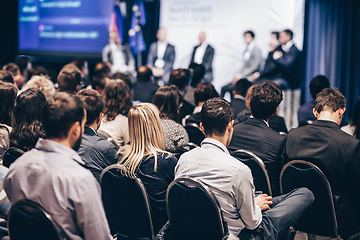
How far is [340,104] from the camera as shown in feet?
8.32

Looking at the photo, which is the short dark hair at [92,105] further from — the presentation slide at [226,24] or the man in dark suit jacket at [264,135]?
the presentation slide at [226,24]

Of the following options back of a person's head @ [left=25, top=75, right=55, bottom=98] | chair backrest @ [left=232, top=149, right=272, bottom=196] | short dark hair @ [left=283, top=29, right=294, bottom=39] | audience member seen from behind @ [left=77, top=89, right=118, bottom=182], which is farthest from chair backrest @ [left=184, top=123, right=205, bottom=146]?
short dark hair @ [left=283, top=29, right=294, bottom=39]

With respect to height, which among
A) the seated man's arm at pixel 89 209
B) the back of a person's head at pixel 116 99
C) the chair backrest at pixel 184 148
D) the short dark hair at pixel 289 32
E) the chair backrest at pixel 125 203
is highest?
the short dark hair at pixel 289 32

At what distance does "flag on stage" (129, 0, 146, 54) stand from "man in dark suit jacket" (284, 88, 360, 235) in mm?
6913

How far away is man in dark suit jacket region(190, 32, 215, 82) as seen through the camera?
24.9 ft

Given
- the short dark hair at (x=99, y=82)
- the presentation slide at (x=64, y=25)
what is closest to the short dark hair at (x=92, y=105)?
the short dark hair at (x=99, y=82)

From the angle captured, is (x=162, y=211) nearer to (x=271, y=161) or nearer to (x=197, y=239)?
(x=197, y=239)

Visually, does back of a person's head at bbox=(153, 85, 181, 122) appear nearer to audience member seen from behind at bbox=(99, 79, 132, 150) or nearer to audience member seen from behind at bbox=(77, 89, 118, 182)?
audience member seen from behind at bbox=(99, 79, 132, 150)

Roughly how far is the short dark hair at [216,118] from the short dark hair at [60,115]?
0.78m

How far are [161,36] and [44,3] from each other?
11.9 ft

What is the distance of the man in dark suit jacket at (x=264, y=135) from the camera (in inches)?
104

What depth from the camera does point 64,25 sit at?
30.5 feet

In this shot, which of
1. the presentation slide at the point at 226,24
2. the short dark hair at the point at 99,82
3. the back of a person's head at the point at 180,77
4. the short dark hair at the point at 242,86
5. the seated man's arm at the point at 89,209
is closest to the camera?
the seated man's arm at the point at 89,209

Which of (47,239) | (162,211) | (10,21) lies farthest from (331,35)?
(10,21)
